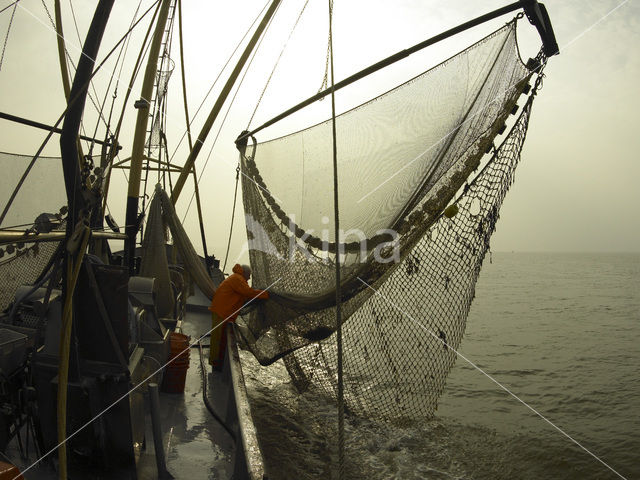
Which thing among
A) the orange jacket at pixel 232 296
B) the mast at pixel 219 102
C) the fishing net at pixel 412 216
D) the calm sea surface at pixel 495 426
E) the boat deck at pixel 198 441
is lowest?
the calm sea surface at pixel 495 426

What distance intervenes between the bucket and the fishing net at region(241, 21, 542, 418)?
96 cm

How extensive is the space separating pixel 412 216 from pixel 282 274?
1.79 metres

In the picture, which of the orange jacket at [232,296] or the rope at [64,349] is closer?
the rope at [64,349]

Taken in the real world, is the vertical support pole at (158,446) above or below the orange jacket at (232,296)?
below

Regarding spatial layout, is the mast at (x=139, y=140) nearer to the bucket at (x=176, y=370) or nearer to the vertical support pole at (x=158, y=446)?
the bucket at (x=176, y=370)

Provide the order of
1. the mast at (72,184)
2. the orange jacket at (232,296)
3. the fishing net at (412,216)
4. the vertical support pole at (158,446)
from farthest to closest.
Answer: the orange jacket at (232,296), the fishing net at (412,216), the vertical support pole at (158,446), the mast at (72,184)

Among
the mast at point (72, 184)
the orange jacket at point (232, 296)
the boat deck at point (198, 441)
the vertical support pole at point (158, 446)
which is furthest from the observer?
the orange jacket at point (232, 296)

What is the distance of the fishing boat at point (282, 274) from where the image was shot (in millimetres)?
2590

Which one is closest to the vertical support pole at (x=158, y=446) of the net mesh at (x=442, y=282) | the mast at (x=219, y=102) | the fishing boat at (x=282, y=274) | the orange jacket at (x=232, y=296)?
the fishing boat at (x=282, y=274)

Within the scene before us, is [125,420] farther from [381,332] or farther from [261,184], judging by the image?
[261,184]

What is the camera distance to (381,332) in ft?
12.6

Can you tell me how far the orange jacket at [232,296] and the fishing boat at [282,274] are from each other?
15 centimetres

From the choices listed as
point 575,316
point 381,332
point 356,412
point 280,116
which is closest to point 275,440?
point 356,412

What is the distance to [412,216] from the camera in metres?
3.34
